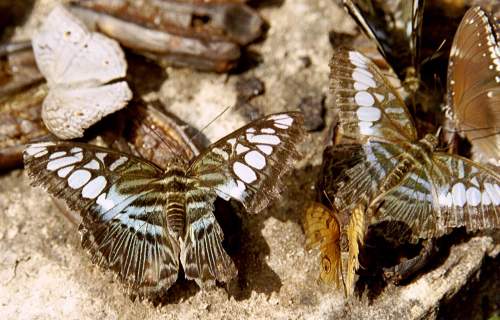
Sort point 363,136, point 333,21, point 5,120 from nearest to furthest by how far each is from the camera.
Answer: point 363,136 < point 5,120 < point 333,21

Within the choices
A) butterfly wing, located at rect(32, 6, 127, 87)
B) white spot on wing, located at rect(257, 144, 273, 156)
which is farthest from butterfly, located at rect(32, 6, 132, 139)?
white spot on wing, located at rect(257, 144, 273, 156)

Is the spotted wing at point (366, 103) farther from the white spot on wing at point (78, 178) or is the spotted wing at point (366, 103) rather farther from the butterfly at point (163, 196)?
the white spot on wing at point (78, 178)

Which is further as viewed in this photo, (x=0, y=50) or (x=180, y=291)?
(x=0, y=50)

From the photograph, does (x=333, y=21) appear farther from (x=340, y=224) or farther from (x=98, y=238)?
(x=98, y=238)

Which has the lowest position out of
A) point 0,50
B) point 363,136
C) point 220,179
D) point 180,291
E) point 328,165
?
point 180,291

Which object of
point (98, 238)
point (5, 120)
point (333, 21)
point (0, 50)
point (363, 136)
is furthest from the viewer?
point (333, 21)

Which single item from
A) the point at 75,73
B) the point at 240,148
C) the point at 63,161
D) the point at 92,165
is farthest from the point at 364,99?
the point at 75,73

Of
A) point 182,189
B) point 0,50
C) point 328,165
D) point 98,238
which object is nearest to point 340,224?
point 328,165
